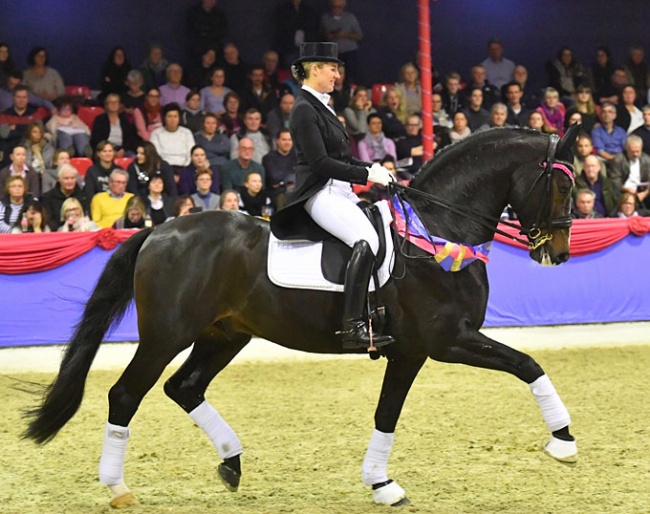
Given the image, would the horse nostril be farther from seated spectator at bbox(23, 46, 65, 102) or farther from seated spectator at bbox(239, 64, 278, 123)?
seated spectator at bbox(23, 46, 65, 102)

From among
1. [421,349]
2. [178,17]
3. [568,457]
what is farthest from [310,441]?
[178,17]

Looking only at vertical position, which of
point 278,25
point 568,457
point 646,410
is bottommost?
point 646,410

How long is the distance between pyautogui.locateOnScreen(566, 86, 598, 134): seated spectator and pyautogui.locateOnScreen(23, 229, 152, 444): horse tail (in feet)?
34.4

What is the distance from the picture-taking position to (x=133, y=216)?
10.5 m

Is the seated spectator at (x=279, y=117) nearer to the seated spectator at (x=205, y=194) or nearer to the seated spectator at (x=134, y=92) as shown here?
the seated spectator at (x=134, y=92)

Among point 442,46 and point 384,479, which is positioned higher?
point 442,46

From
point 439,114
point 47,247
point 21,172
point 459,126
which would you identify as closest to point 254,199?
point 21,172

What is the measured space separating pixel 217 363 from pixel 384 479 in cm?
121

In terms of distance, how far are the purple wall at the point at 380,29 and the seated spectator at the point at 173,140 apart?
11.2 feet

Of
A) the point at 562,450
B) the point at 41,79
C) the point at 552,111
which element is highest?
the point at 41,79

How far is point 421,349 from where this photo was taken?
547 centimetres

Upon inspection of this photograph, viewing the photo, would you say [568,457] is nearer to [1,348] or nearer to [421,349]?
[421,349]

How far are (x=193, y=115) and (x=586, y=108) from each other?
6067 mm

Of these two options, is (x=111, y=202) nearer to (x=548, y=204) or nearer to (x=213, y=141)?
(x=213, y=141)
